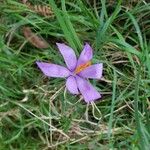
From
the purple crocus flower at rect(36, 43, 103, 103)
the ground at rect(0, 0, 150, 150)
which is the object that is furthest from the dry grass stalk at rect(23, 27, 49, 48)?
the purple crocus flower at rect(36, 43, 103, 103)

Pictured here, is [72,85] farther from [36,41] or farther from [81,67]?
[36,41]

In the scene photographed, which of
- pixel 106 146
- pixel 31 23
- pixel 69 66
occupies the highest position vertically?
pixel 31 23

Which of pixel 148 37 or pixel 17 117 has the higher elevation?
pixel 148 37

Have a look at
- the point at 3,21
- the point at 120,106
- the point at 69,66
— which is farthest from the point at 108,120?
the point at 3,21

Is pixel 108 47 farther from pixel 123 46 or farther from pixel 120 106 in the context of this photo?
pixel 120 106

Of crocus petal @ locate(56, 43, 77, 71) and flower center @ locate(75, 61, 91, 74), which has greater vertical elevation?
crocus petal @ locate(56, 43, 77, 71)

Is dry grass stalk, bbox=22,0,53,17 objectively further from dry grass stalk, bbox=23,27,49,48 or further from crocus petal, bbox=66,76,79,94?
crocus petal, bbox=66,76,79,94

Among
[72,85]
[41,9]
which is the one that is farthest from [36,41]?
[72,85]
